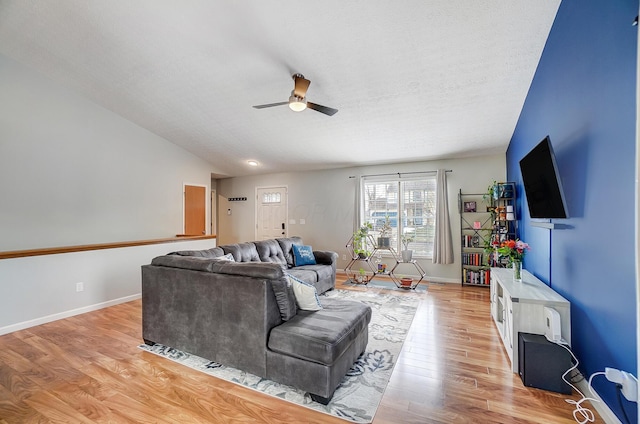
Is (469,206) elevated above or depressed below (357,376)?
above

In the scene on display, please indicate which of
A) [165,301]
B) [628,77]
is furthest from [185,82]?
[628,77]

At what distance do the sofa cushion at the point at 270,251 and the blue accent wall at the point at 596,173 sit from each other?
3.52 meters

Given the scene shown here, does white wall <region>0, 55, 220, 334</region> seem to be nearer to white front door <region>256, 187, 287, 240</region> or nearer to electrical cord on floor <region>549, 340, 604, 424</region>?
white front door <region>256, 187, 287, 240</region>

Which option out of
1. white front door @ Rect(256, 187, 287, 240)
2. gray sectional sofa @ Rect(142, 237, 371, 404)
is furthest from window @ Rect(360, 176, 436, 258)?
gray sectional sofa @ Rect(142, 237, 371, 404)

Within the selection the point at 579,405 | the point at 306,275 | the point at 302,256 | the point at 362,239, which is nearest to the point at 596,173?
the point at 579,405

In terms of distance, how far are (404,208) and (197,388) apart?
489cm

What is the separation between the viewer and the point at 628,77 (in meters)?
1.59

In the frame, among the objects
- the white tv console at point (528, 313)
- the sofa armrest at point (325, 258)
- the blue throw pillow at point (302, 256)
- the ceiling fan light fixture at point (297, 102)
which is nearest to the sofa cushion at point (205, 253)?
the blue throw pillow at point (302, 256)

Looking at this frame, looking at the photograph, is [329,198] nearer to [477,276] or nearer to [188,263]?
[477,276]

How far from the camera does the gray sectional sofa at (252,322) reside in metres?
1.98

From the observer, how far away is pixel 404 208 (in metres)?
5.95

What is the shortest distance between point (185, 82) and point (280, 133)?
5.54ft

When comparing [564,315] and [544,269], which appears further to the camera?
[544,269]

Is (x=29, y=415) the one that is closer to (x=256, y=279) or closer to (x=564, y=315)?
(x=256, y=279)
